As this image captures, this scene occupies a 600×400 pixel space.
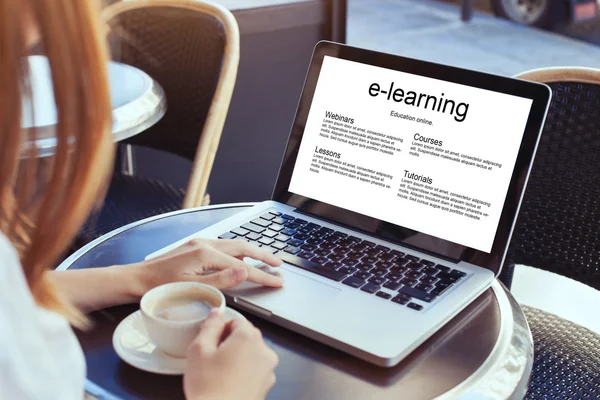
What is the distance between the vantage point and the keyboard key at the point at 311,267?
899 mm

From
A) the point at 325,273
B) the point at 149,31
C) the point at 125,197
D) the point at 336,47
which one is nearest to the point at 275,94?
the point at 149,31

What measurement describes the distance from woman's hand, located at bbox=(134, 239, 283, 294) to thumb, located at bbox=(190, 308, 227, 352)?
12cm

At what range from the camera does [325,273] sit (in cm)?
91

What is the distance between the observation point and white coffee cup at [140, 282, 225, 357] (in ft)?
2.32

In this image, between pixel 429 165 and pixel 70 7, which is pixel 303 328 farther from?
pixel 70 7

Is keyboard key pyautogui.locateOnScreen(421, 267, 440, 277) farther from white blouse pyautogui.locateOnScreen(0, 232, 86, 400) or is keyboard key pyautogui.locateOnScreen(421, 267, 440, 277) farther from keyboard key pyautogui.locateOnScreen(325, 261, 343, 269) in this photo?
white blouse pyautogui.locateOnScreen(0, 232, 86, 400)

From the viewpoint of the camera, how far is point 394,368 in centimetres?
76

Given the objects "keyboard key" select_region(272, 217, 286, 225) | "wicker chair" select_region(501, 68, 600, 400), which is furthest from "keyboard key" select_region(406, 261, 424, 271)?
"wicker chair" select_region(501, 68, 600, 400)

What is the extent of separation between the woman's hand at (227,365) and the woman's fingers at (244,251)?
19 cm

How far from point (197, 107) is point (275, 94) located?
2.67 feet

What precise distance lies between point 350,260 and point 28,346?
1.60 feet

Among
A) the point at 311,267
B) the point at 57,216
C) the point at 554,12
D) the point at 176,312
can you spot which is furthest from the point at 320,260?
the point at 554,12

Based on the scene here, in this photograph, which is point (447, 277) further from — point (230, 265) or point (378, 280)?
point (230, 265)

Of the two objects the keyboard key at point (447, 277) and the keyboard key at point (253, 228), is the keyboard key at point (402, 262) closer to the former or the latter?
the keyboard key at point (447, 277)
